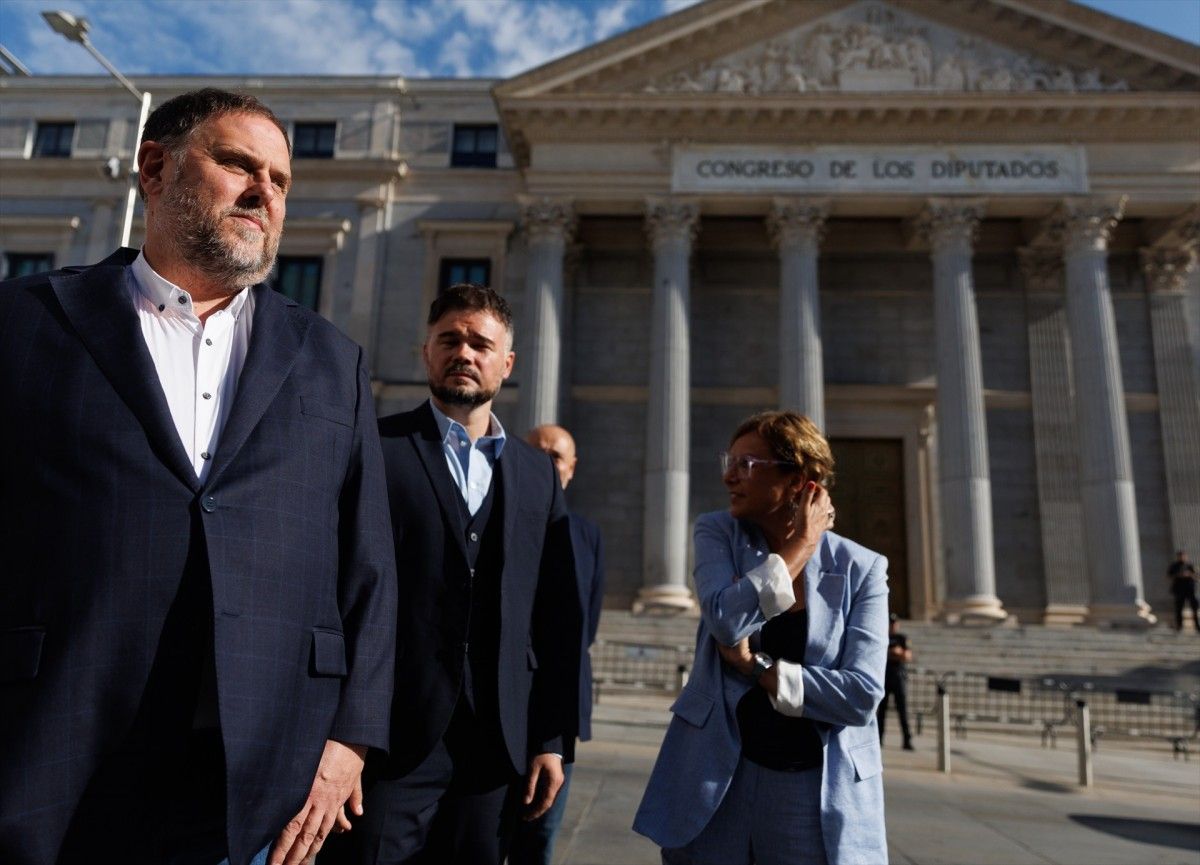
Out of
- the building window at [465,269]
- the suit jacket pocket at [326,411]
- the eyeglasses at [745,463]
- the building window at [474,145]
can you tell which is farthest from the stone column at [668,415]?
the suit jacket pocket at [326,411]

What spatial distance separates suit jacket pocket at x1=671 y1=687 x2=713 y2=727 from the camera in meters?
3.07

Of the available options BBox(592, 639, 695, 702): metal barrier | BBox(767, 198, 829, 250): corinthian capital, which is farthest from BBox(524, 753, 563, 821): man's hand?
BBox(767, 198, 829, 250): corinthian capital

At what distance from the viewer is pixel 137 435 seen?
210 cm

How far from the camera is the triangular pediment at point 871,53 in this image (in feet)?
79.7

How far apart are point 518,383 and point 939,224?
12.5m

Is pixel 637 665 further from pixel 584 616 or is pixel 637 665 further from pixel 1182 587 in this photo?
→ pixel 584 616

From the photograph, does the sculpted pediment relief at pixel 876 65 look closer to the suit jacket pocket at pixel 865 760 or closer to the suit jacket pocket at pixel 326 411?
the suit jacket pocket at pixel 865 760

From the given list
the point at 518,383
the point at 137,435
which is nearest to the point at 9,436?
the point at 137,435

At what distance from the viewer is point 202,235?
2.44 metres

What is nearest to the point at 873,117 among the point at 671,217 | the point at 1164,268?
the point at 671,217

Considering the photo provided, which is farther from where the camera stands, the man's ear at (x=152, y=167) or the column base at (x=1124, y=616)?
the column base at (x=1124, y=616)

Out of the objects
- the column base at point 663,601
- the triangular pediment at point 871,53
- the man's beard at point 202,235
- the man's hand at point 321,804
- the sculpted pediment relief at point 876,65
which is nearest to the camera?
the man's hand at point 321,804

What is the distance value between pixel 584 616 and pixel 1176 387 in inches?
1092

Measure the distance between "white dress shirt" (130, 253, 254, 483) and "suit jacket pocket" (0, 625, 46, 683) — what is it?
50 cm
